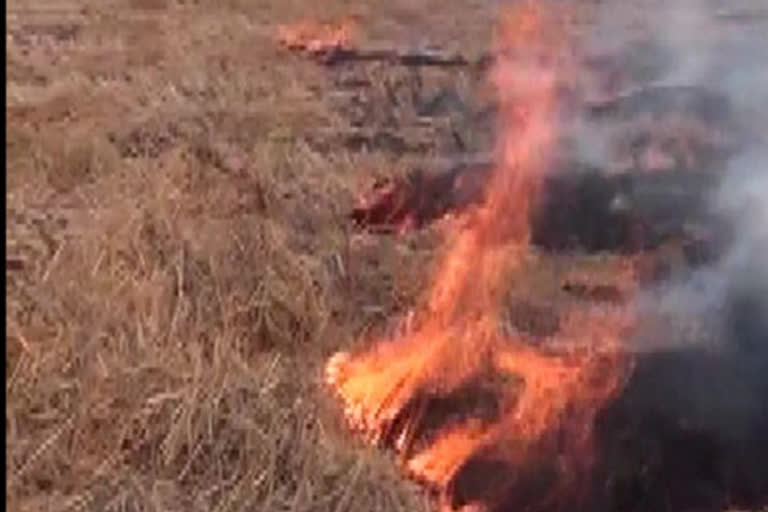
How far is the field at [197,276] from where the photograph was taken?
4.44m

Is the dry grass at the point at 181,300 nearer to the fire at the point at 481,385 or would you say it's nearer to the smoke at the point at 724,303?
the fire at the point at 481,385

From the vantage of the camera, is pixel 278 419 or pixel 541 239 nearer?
pixel 278 419

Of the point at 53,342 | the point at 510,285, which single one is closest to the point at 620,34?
the point at 510,285

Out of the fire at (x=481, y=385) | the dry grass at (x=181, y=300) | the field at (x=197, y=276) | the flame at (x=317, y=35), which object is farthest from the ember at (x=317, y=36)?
the fire at (x=481, y=385)

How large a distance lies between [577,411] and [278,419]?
912 mm

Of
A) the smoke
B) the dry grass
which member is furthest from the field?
the smoke

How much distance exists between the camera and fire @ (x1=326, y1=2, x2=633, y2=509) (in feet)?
15.5

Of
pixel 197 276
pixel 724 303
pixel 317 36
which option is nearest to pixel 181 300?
pixel 197 276

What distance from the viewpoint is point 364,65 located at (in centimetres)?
939

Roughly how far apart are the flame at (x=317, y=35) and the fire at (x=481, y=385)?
378 cm

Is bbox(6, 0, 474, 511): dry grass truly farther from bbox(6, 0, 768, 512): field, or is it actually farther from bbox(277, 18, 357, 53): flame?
bbox(277, 18, 357, 53): flame

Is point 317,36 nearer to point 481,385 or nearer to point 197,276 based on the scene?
point 197,276

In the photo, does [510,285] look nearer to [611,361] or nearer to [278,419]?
[611,361]

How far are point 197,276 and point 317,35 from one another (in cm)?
504
